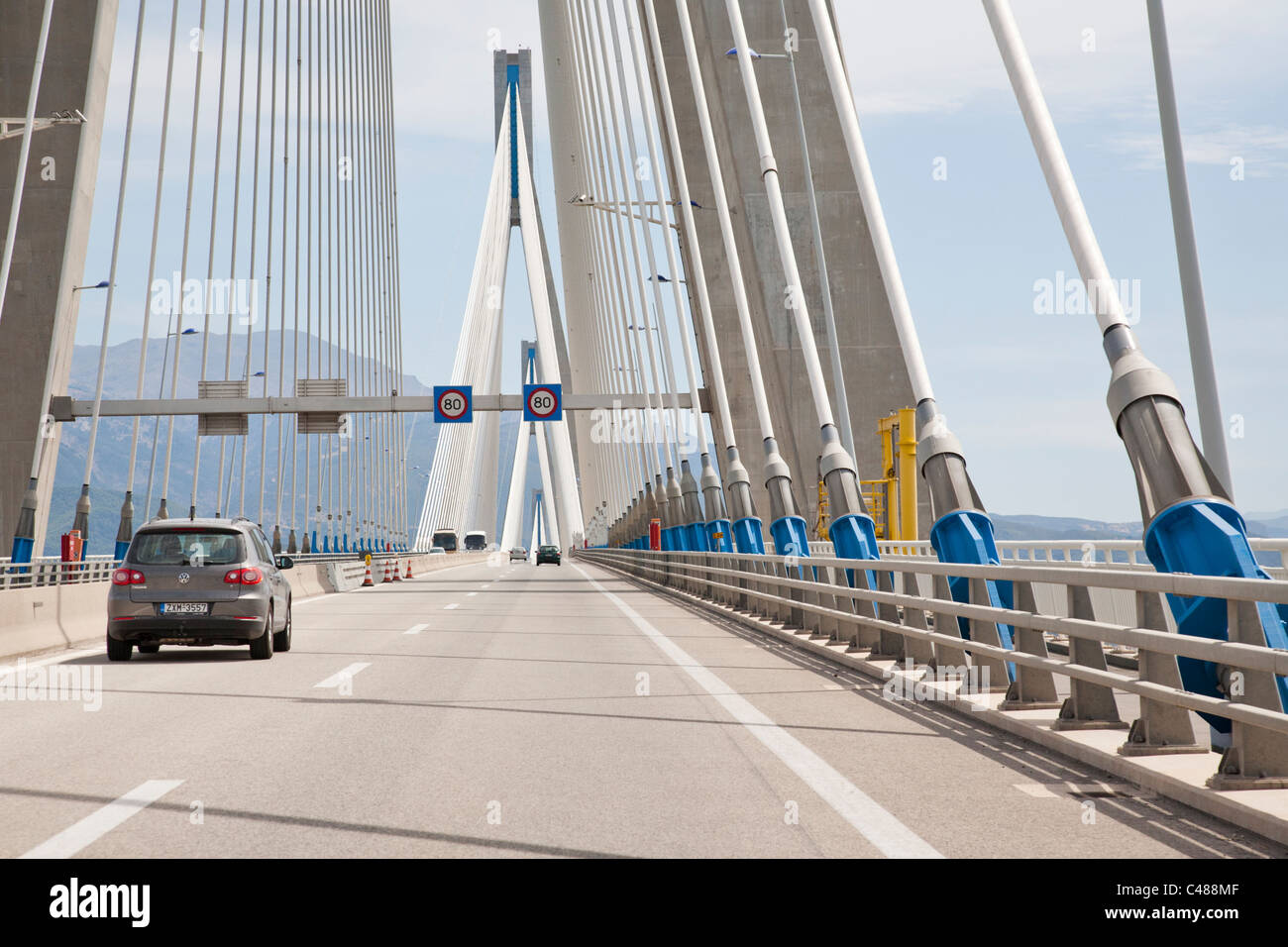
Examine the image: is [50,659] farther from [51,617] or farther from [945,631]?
[945,631]

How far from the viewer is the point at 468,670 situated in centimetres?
1305

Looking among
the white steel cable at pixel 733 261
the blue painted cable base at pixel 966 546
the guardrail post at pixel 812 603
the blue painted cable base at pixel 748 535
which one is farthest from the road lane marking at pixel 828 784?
the blue painted cable base at pixel 748 535

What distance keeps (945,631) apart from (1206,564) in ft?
12.8

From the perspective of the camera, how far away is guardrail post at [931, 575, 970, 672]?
10.6 meters

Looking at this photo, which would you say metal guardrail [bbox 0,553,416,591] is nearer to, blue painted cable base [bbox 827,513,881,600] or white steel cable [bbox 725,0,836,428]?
white steel cable [bbox 725,0,836,428]

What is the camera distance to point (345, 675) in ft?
41.5

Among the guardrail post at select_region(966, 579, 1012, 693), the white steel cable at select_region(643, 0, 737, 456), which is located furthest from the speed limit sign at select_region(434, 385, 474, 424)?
the guardrail post at select_region(966, 579, 1012, 693)

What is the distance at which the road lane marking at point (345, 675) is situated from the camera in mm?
11945

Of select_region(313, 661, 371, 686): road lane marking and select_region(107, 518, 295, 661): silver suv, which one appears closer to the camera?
select_region(313, 661, 371, 686): road lane marking

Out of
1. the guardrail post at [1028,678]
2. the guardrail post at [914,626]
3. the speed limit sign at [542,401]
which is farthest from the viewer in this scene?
the speed limit sign at [542,401]

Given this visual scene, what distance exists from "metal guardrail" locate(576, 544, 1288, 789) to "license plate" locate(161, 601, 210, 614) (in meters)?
6.34

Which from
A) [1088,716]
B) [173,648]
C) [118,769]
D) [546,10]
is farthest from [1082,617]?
[546,10]

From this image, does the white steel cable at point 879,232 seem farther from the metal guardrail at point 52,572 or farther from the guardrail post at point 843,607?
the metal guardrail at point 52,572

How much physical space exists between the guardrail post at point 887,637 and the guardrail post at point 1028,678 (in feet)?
11.5
